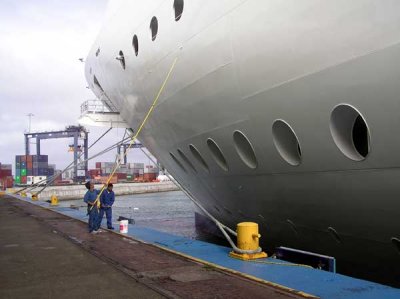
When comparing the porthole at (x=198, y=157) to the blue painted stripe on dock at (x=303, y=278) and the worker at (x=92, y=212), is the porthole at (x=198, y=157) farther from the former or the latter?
the worker at (x=92, y=212)

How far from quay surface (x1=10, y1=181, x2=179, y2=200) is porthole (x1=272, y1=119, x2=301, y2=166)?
139 ft

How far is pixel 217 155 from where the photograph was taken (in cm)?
916

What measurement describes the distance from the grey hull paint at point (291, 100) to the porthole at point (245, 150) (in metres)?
0.17

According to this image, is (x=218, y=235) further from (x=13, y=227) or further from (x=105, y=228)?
(x=13, y=227)

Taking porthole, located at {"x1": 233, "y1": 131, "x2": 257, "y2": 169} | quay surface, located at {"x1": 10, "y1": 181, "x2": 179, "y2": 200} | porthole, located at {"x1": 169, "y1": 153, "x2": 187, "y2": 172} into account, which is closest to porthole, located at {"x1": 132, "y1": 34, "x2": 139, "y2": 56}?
porthole, located at {"x1": 169, "y1": 153, "x2": 187, "y2": 172}

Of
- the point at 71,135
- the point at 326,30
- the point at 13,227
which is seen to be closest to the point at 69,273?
the point at 326,30

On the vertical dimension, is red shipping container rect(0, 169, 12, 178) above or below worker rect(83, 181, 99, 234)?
above

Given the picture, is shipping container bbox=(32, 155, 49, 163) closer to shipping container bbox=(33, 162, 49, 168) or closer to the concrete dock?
shipping container bbox=(33, 162, 49, 168)

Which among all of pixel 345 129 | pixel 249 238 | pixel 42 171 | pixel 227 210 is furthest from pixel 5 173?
pixel 345 129

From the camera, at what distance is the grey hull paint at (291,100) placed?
5242mm

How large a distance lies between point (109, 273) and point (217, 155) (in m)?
3.49

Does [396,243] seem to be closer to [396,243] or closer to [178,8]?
[396,243]

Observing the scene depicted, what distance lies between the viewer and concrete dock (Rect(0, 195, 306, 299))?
18.0ft

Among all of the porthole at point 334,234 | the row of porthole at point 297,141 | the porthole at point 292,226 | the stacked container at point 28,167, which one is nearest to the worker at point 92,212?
the row of porthole at point 297,141
